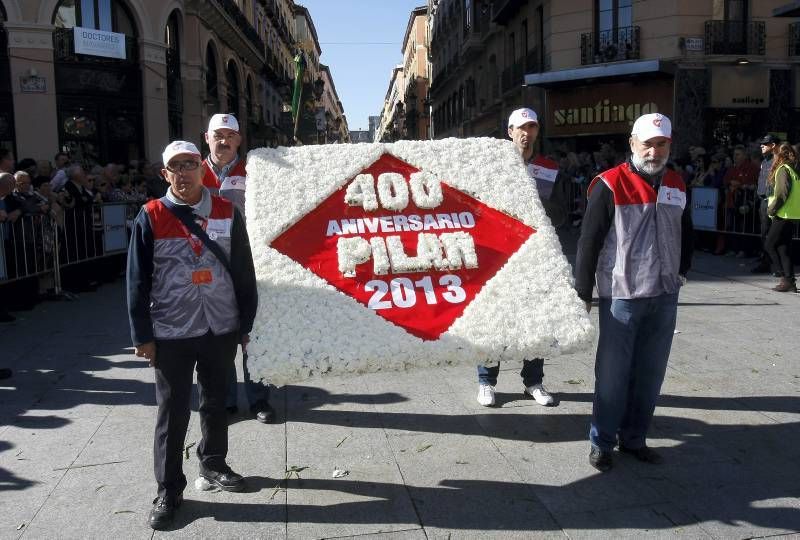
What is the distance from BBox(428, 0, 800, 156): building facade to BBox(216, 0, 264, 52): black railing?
39.3 ft

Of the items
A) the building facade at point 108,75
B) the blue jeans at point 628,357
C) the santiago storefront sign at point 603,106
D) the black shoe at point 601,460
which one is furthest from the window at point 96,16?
the black shoe at point 601,460

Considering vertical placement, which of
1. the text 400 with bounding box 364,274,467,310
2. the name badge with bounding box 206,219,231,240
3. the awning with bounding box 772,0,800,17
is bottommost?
the text 400 with bounding box 364,274,467,310

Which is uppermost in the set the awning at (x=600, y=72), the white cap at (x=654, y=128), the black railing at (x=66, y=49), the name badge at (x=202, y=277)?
the black railing at (x=66, y=49)

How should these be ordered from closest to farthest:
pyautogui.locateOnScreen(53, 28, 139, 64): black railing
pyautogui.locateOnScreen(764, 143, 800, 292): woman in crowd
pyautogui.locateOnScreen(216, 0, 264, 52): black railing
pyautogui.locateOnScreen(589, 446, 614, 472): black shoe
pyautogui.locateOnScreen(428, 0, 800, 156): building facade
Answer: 1. pyautogui.locateOnScreen(589, 446, 614, 472): black shoe
2. pyautogui.locateOnScreen(764, 143, 800, 292): woman in crowd
3. pyautogui.locateOnScreen(53, 28, 139, 64): black railing
4. pyautogui.locateOnScreen(428, 0, 800, 156): building facade
5. pyautogui.locateOnScreen(216, 0, 264, 52): black railing

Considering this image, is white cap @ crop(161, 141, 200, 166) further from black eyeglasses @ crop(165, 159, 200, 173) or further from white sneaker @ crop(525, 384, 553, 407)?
white sneaker @ crop(525, 384, 553, 407)

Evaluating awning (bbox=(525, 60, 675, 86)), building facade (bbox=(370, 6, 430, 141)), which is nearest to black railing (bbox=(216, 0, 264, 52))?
awning (bbox=(525, 60, 675, 86))

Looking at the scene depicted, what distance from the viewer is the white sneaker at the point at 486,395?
4.83 m

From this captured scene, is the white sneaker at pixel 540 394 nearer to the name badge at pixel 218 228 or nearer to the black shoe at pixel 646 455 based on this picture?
the black shoe at pixel 646 455

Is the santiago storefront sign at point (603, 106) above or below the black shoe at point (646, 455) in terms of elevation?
above

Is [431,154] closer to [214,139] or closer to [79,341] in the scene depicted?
[214,139]

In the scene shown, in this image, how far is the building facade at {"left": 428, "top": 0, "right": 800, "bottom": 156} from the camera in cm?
2122

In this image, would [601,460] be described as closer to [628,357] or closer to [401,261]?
[628,357]

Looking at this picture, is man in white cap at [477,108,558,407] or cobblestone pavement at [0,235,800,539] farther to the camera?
man in white cap at [477,108,558,407]

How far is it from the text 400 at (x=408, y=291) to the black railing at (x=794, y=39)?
22.3 m
